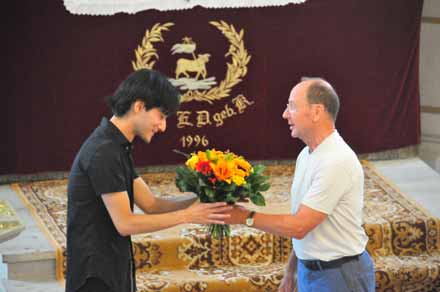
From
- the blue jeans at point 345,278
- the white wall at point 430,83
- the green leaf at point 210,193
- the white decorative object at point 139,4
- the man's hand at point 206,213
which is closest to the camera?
the man's hand at point 206,213

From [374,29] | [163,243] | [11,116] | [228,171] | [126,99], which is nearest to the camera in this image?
[126,99]

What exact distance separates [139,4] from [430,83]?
2.72 meters

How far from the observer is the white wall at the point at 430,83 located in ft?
29.9

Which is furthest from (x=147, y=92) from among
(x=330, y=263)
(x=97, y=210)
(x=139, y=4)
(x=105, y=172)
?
(x=139, y=4)

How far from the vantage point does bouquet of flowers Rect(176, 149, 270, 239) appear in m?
4.88

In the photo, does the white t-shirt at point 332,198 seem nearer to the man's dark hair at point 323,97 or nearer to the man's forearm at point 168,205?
the man's dark hair at point 323,97

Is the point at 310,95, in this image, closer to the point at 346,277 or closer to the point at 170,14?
the point at 346,277

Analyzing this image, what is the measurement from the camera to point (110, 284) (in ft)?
15.0

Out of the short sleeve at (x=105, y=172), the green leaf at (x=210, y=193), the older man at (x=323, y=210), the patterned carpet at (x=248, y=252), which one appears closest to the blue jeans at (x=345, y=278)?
the older man at (x=323, y=210)

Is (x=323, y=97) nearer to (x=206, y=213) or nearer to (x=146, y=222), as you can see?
(x=206, y=213)

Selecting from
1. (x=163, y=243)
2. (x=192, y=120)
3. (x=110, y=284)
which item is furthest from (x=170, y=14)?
(x=110, y=284)

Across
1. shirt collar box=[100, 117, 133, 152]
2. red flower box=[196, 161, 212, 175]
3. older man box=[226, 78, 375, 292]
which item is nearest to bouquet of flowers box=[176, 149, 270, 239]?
red flower box=[196, 161, 212, 175]

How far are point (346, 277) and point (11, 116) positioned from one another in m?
3.76

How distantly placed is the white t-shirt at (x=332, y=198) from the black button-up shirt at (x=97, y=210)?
0.88 metres
